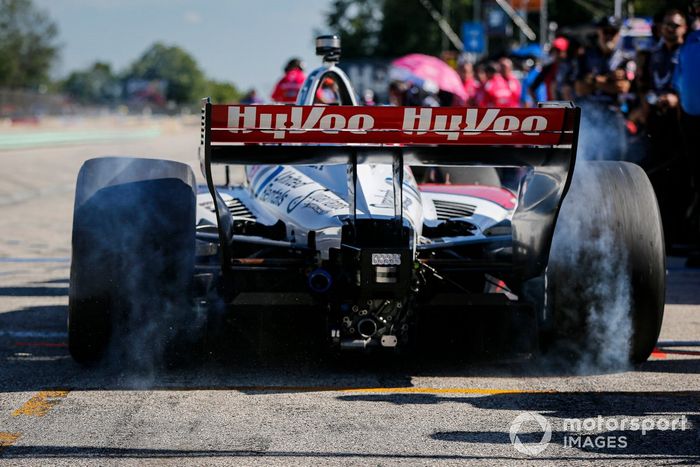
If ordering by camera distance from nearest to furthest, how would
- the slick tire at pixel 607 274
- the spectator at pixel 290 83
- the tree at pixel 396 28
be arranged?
the slick tire at pixel 607 274
the spectator at pixel 290 83
the tree at pixel 396 28

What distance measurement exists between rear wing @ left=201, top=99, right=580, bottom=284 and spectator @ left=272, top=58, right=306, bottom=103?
6540 millimetres

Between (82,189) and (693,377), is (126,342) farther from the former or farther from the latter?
(693,377)

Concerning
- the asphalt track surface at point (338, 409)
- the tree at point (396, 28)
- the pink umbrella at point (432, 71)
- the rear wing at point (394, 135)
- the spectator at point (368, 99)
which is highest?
the tree at point (396, 28)

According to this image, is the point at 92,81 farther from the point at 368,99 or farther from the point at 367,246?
the point at 367,246

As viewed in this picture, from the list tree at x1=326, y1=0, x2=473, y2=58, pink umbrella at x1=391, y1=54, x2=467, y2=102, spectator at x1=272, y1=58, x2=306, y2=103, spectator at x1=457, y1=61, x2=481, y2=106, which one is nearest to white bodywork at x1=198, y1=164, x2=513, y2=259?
spectator at x1=272, y1=58, x2=306, y2=103

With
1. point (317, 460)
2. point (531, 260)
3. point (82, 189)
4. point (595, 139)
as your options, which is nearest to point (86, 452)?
point (317, 460)

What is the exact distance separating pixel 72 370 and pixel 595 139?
18.3ft

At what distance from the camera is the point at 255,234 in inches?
223

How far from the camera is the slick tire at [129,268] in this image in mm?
4770

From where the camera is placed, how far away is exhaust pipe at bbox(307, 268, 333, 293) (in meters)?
4.72

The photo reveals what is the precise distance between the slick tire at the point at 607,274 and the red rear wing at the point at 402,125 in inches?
24.6

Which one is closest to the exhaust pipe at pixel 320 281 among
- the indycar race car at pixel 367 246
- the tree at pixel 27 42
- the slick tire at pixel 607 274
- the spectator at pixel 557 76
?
the indycar race car at pixel 367 246

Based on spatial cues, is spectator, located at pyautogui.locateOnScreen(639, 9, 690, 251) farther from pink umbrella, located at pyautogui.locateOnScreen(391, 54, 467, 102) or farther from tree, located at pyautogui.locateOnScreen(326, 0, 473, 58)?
Answer: tree, located at pyautogui.locateOnScreen(326, 0, 473, 58)

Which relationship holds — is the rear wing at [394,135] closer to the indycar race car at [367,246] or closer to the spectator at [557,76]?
the indycar race car at [367,246]
